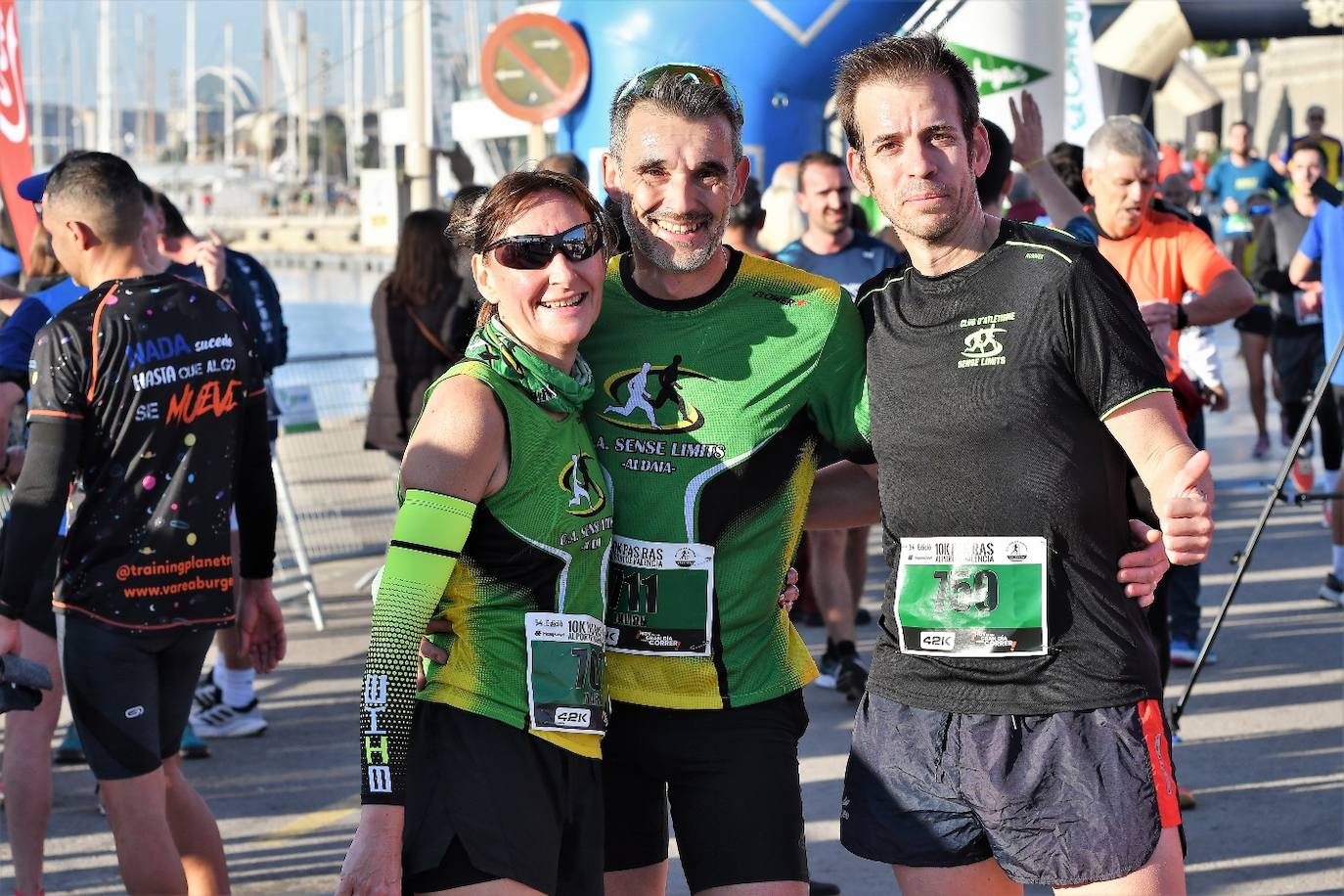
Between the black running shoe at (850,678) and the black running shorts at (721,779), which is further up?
the black running shorts at (721,779)

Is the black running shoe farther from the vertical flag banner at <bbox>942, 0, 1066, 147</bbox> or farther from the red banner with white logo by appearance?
the vertical flag banner at <bbox>942, 0, 1066, 147</bbox>

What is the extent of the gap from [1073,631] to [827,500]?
0.69 m

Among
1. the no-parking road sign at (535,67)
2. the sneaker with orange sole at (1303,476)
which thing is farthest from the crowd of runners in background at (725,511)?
the no-parking road sign at (535,67)

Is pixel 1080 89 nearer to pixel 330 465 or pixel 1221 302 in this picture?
pixel 330 465

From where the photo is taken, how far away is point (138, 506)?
4.05 m

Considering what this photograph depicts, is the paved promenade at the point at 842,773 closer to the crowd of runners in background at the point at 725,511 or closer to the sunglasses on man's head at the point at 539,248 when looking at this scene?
the crowd of runners in background at the point at 725,511

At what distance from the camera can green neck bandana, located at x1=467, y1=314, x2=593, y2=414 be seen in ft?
8.86

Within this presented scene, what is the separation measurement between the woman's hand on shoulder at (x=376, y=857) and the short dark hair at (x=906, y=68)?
142 centimetres

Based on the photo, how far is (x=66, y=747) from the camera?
603cm

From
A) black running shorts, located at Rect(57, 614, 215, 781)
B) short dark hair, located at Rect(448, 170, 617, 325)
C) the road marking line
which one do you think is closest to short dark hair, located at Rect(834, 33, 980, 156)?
short dark hair, located at Rect(448, 170, 617, 325)

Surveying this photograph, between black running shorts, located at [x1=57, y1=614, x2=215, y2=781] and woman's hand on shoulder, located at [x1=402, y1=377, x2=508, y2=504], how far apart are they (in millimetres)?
1711

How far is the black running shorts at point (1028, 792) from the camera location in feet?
8.83

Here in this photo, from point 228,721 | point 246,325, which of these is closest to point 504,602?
point 246,325

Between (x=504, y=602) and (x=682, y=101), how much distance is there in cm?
98
